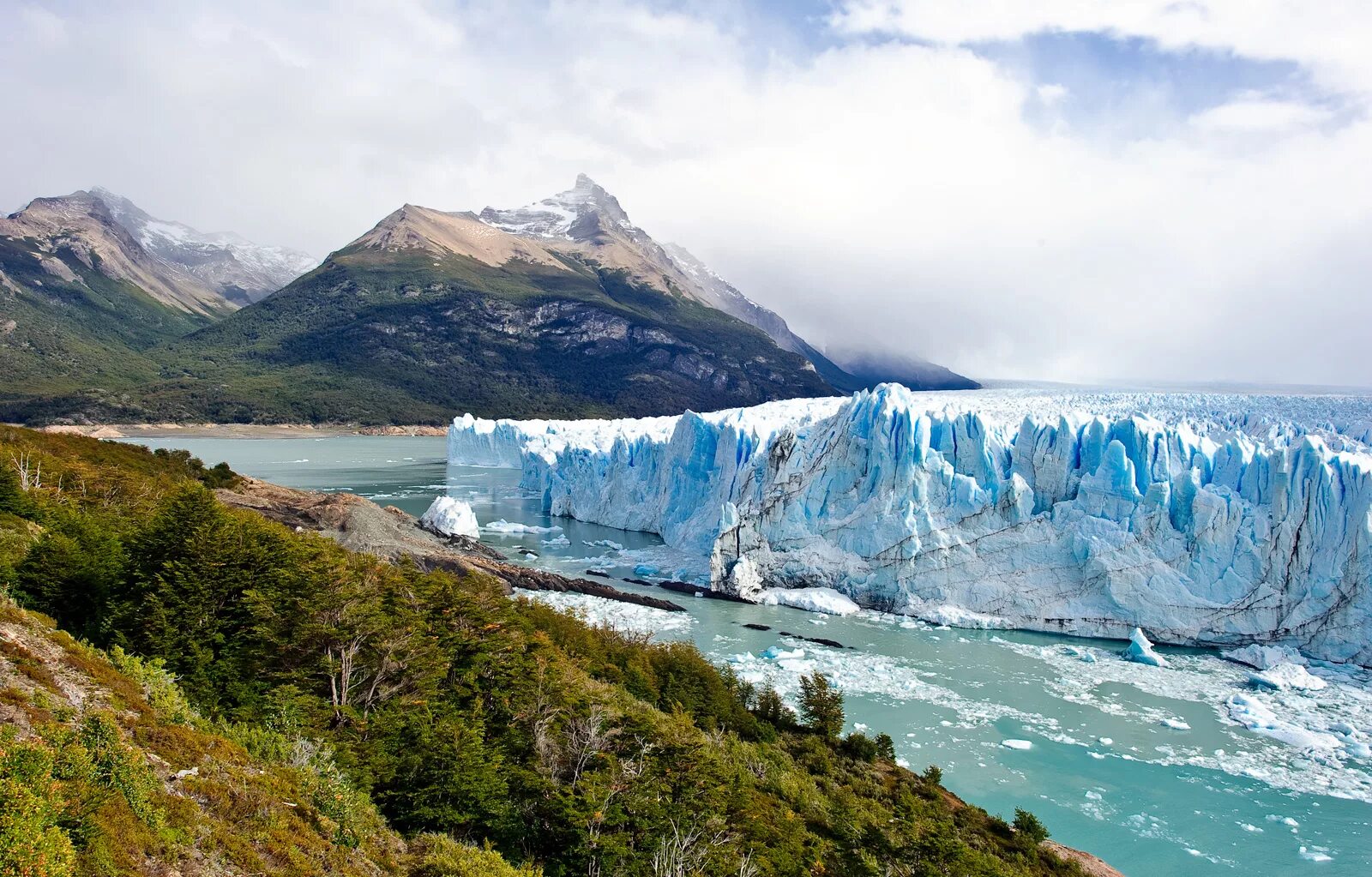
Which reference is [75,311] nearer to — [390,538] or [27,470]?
[390,538]

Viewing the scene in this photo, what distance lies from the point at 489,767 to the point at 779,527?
1994 cm

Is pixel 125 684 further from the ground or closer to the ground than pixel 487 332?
closer to the ground

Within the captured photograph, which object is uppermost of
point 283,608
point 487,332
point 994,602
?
point 487,332

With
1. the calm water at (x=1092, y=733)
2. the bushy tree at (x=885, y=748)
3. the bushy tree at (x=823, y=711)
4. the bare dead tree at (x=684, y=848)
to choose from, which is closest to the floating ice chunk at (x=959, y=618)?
the calm water at (x=1092, y=733)

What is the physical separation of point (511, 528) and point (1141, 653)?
28.6 metres

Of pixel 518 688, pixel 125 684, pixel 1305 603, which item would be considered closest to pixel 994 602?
pixel 1305 603

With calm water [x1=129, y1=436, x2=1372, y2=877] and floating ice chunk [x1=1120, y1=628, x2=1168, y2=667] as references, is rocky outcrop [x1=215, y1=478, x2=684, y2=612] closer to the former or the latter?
calm water [x1=129, y1=436, x2=1372, y2=877]

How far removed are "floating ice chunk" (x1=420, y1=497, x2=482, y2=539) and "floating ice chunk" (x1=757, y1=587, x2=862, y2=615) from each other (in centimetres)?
1554

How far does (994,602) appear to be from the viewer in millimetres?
24266

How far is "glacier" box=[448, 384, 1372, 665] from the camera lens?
21797 millimetres

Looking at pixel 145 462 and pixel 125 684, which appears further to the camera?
pixel 145 462

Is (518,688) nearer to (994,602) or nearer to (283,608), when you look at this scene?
(283,608)

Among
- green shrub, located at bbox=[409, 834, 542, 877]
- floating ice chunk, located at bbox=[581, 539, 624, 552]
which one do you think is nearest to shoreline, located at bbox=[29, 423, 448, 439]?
floating ice chunk, located at bbox=[581, 539, 624, 552]

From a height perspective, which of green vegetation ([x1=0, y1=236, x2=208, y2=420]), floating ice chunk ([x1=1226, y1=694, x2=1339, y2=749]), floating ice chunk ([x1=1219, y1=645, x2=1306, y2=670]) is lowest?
floating ice chunk ([x1=1226, y1=694, x2=1339, y2=749])
